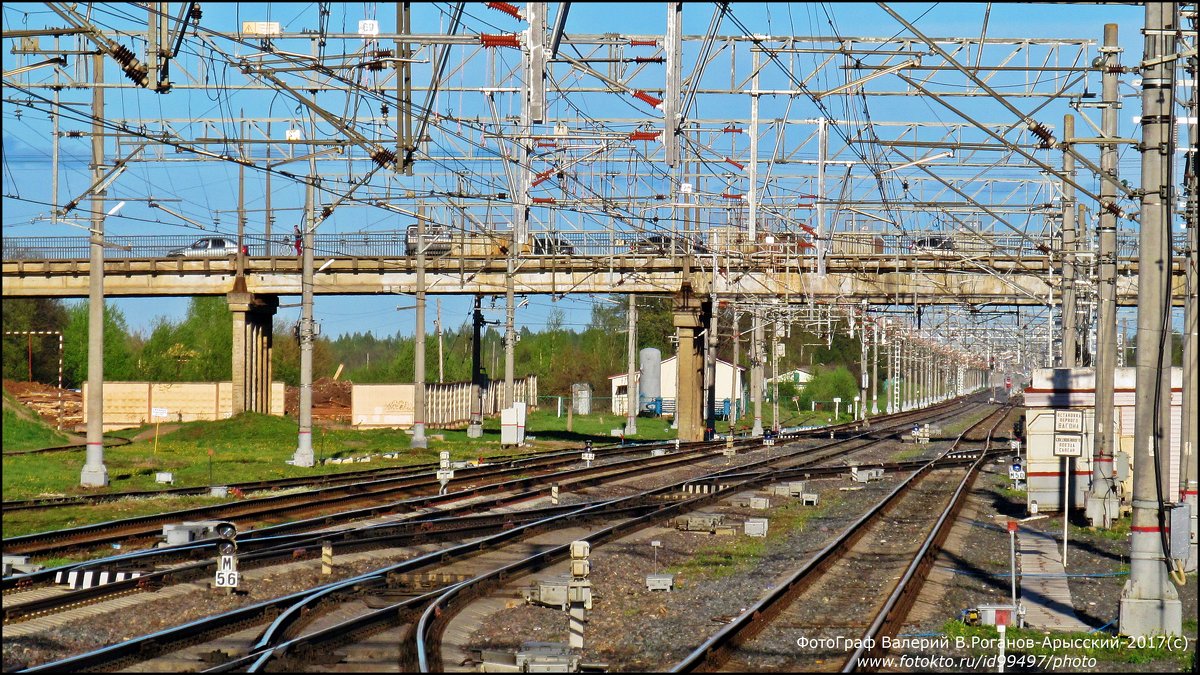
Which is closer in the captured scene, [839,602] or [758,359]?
[839,602]

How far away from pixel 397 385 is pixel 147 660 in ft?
163

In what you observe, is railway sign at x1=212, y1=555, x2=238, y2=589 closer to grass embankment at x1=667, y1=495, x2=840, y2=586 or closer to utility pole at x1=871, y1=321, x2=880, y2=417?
grass embankment at x1=667, y1=495, x2=840, y2=586

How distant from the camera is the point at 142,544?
19.8 metres

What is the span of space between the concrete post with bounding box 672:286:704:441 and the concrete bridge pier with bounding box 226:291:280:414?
1555cm

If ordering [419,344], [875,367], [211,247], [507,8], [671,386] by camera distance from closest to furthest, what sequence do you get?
1. [507,8]
2. [419,344]
3. [211,247]
4. [875,367]
5. [671,386]

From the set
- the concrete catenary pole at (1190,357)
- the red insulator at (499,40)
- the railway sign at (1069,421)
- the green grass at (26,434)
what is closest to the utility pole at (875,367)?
the green grass at (26,434)

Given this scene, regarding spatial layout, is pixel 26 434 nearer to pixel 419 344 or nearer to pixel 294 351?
pixel 419 344

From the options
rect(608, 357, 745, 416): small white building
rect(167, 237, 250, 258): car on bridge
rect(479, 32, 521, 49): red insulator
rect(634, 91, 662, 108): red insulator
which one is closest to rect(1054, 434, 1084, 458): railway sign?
rect(634, 91, 662, 108): red insulator

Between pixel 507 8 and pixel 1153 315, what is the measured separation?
920 cm

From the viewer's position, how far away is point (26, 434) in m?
43.0

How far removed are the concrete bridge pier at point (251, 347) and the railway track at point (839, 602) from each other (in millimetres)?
29555

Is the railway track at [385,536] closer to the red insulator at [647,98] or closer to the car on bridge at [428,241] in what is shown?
the red insulator at [647,98]

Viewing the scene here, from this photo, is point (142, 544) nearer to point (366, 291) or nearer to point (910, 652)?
point (910, 652)

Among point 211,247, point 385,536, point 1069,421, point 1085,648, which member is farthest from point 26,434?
point 1085,648
